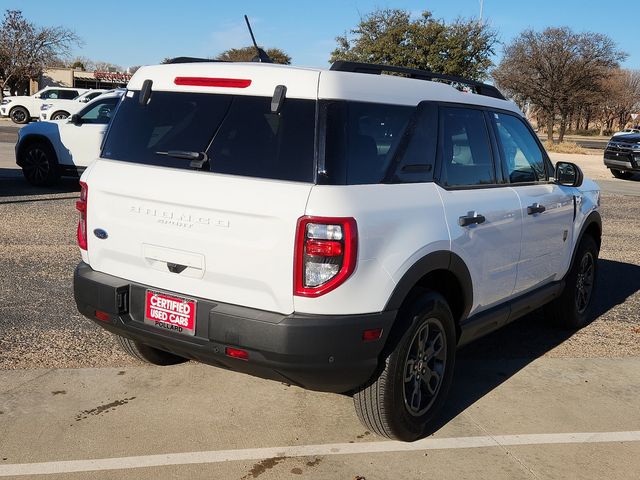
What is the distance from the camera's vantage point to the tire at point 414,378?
11.6 feet

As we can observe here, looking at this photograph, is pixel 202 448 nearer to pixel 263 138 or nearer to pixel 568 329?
pixel 263 138

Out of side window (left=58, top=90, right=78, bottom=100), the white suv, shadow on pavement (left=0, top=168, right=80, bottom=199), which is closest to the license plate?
the white suv

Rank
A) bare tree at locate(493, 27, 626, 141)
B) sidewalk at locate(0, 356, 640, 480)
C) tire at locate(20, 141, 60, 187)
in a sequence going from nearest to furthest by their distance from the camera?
sidewalk at locate(0, 356, 640, 480), tire at locate(20, 141, 60, 187), bare tree at locate(493, 27, 626, 141)

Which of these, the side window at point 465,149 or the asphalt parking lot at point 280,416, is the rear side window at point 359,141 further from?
the asphalt parking lot at point 280,416

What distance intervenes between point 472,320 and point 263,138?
1.78 meters

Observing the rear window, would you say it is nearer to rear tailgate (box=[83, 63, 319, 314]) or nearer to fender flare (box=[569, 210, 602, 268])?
rear tailgate (box=[83, 63, 319, 314])

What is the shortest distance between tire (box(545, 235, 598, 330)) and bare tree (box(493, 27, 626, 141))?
37146 millimetres

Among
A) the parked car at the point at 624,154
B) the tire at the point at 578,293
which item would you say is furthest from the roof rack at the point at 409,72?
the parked car at the point at 624,154

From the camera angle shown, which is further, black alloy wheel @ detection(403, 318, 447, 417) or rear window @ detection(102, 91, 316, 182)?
black alloy wheel @ detection(403, 318, 447, 417)

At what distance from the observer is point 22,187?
12.9m

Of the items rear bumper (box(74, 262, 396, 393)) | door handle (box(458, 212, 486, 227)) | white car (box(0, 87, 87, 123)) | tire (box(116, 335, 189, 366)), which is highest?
white car (box(0, 87, 87, 123))

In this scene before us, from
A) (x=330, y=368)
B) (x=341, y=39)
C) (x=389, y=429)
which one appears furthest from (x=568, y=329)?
(x=341, y=39)

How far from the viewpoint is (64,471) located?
3.35 m

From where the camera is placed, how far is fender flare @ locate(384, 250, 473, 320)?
340cm
